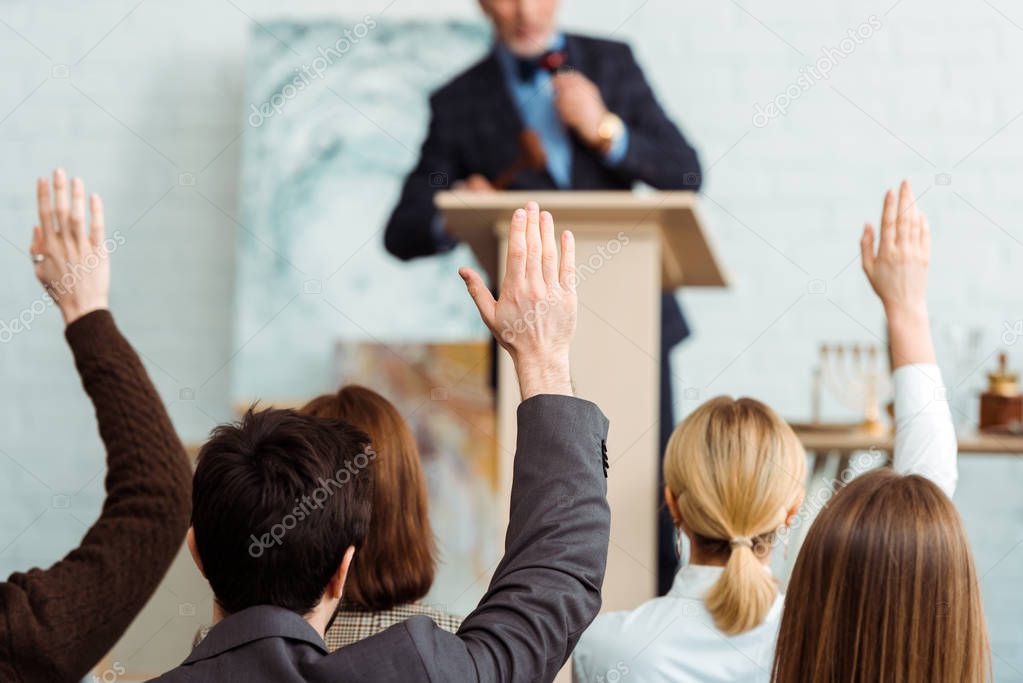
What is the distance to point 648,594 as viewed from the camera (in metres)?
1.60

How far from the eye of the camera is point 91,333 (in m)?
1.13

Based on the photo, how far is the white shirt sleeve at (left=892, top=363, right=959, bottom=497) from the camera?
4.09 feet

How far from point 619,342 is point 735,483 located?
435mm

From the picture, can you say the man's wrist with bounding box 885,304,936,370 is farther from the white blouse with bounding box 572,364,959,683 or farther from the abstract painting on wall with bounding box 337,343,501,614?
the abstract painting on wall with bounding box 337,343,501,614

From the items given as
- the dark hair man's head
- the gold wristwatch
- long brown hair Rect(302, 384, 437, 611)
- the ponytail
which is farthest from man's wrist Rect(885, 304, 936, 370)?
the gold wristwatch

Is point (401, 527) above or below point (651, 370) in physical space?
below

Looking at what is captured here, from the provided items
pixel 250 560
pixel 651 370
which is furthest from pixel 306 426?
pixel 651 370

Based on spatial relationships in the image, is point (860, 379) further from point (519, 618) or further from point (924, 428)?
point (519, 618)

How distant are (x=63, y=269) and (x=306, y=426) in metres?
0.47

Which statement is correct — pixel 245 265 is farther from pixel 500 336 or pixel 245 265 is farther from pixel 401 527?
pixel 500 336

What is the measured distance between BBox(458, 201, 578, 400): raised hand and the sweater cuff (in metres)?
0.45

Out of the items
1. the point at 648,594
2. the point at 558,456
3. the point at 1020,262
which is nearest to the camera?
the point at 558,456

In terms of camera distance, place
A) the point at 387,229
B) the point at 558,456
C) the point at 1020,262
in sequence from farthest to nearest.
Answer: the point at 1020,262 → the point at 387,229 → the point at 558,456

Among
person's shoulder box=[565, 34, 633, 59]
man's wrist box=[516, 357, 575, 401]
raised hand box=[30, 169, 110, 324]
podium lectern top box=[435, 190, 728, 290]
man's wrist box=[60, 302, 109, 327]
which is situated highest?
person's shoulder box=[565, 34, 633, 59]
